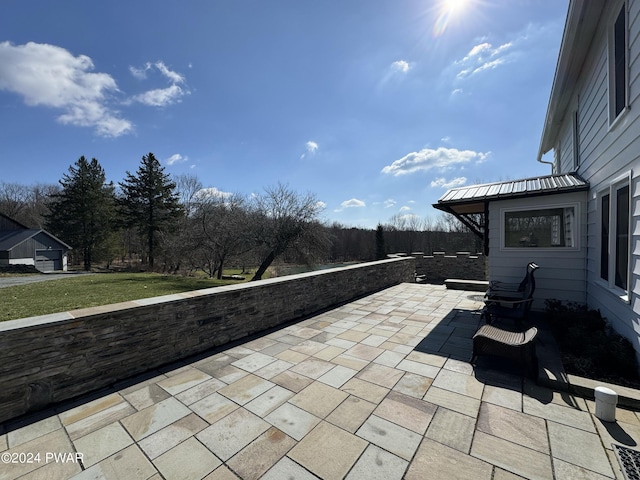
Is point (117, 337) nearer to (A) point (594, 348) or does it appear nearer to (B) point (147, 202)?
(A) point (594, 348)

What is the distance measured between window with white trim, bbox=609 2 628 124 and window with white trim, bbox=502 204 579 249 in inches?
65.5

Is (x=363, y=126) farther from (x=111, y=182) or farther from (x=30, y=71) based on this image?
(x=111, y=182)

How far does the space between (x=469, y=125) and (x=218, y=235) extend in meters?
11.4

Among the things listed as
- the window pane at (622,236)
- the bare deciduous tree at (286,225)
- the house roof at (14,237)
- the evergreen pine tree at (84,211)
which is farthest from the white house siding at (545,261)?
the evergreen pine tree at (84,211)

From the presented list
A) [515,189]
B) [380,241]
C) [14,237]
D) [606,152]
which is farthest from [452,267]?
[14,237]

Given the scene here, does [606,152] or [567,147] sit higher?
[567,147]

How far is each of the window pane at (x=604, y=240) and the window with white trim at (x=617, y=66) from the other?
1056 mm

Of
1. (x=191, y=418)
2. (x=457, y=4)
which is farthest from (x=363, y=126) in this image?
(x=191, y=418)

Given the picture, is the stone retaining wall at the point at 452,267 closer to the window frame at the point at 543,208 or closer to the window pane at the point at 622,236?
the window frame at the point at 543,208

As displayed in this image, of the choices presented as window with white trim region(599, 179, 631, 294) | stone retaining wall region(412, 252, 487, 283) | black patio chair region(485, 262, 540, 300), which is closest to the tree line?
stone retaining wall region(412, 252, 487, 283)

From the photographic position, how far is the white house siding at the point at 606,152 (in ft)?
8.30

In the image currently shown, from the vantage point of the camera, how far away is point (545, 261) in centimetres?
457

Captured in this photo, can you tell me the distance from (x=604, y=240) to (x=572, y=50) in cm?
282

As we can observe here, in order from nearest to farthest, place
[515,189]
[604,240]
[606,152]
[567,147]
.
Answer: [606,152], [604,240], [515,189], [567,147]
